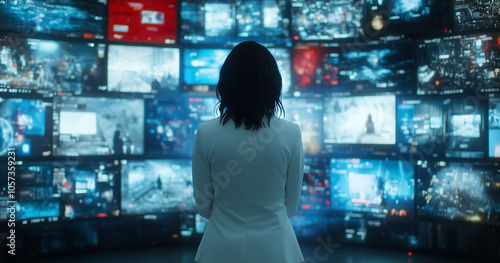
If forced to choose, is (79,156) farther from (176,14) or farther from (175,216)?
(176,14)

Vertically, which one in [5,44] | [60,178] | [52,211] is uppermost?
[5,44]

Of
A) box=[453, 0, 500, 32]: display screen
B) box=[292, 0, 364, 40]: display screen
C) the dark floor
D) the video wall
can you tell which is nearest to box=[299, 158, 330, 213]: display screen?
the video wall

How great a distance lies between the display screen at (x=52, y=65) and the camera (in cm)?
361

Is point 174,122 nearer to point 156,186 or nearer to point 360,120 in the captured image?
point 156,186

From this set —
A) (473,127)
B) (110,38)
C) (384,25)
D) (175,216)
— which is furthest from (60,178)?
(473,127)

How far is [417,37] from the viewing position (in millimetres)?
3951

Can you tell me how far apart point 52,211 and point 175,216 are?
1.17 metres

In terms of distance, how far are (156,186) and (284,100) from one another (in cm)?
161

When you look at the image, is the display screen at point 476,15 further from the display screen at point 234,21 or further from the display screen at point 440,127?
the display screen at point 234,21

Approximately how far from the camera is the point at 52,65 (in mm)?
3775

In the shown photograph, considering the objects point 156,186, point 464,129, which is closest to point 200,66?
point 156,186

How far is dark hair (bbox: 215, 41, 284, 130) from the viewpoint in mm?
1345

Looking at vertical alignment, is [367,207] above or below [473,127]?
below

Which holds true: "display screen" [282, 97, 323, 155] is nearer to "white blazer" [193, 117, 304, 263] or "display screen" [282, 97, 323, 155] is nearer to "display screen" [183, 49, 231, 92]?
"display screen" [183, 49, 231, 92]
